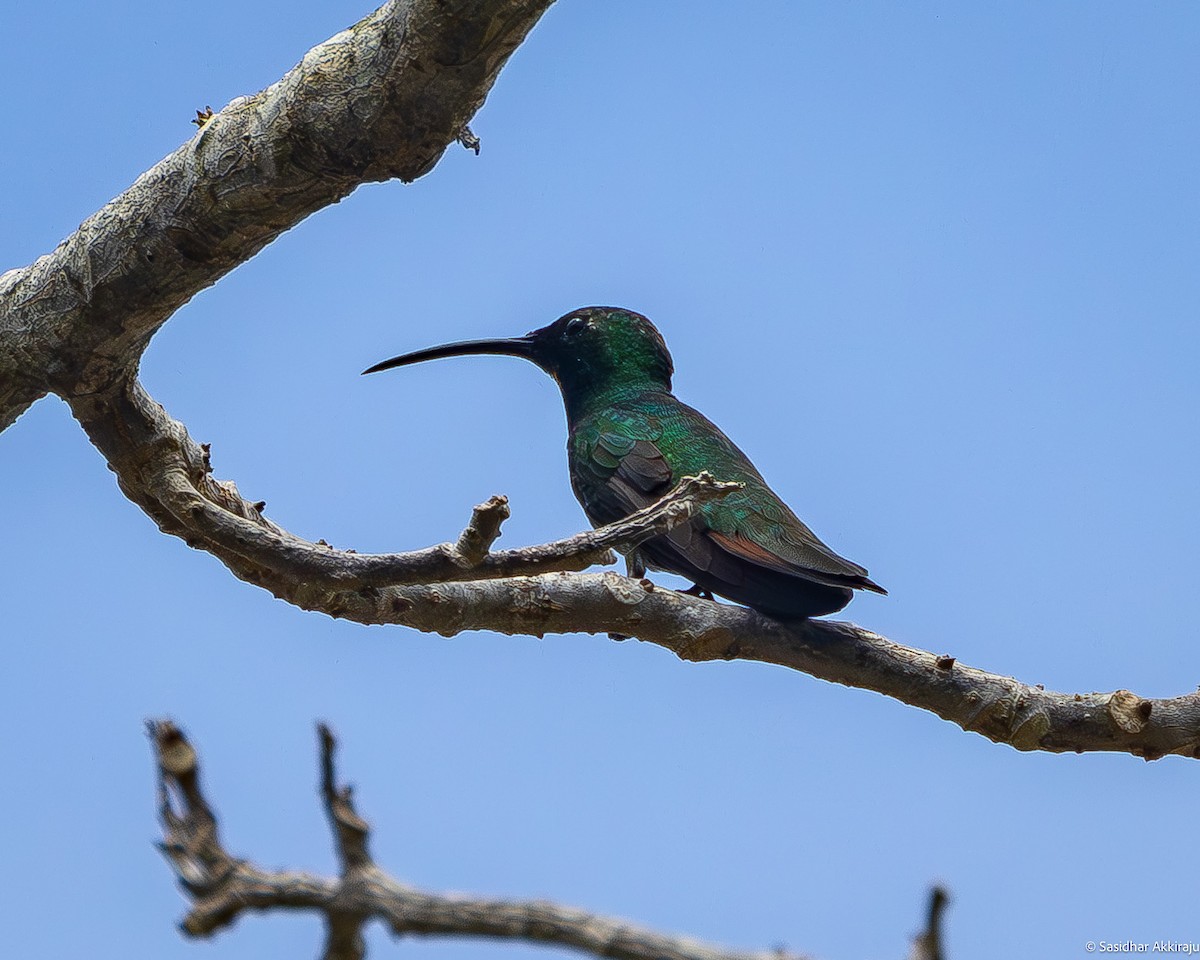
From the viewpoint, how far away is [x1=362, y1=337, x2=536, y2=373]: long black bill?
23.8ft

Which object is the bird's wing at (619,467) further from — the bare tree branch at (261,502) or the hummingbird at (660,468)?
the bare tree branch at (261,502)

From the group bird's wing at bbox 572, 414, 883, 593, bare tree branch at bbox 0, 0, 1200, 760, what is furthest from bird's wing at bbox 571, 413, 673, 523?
bare tree branch at bbox 0, 0, 1200, 760

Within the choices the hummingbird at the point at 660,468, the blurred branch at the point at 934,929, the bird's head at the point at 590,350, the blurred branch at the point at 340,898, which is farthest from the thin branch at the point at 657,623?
the blurred branch at the point at 934,929

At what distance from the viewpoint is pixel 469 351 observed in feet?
24.4

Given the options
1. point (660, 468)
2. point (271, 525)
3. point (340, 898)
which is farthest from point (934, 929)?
point (660, 468)

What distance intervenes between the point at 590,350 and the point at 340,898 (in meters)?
5.76

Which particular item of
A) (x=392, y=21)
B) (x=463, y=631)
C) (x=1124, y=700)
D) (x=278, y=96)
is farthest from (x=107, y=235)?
(x=1124, y=700)

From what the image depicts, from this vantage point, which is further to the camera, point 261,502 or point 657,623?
point 261,502

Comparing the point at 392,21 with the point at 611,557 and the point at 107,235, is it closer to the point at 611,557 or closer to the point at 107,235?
the point at 107,235

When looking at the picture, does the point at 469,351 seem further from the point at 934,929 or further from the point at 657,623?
the point at 934,929

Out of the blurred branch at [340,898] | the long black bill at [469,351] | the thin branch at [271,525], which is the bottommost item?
the blurred branch at [340,898]

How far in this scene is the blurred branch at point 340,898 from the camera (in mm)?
1820

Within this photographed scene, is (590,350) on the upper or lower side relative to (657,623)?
upper

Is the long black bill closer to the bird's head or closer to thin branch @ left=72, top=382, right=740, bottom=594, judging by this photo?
the bird's head
